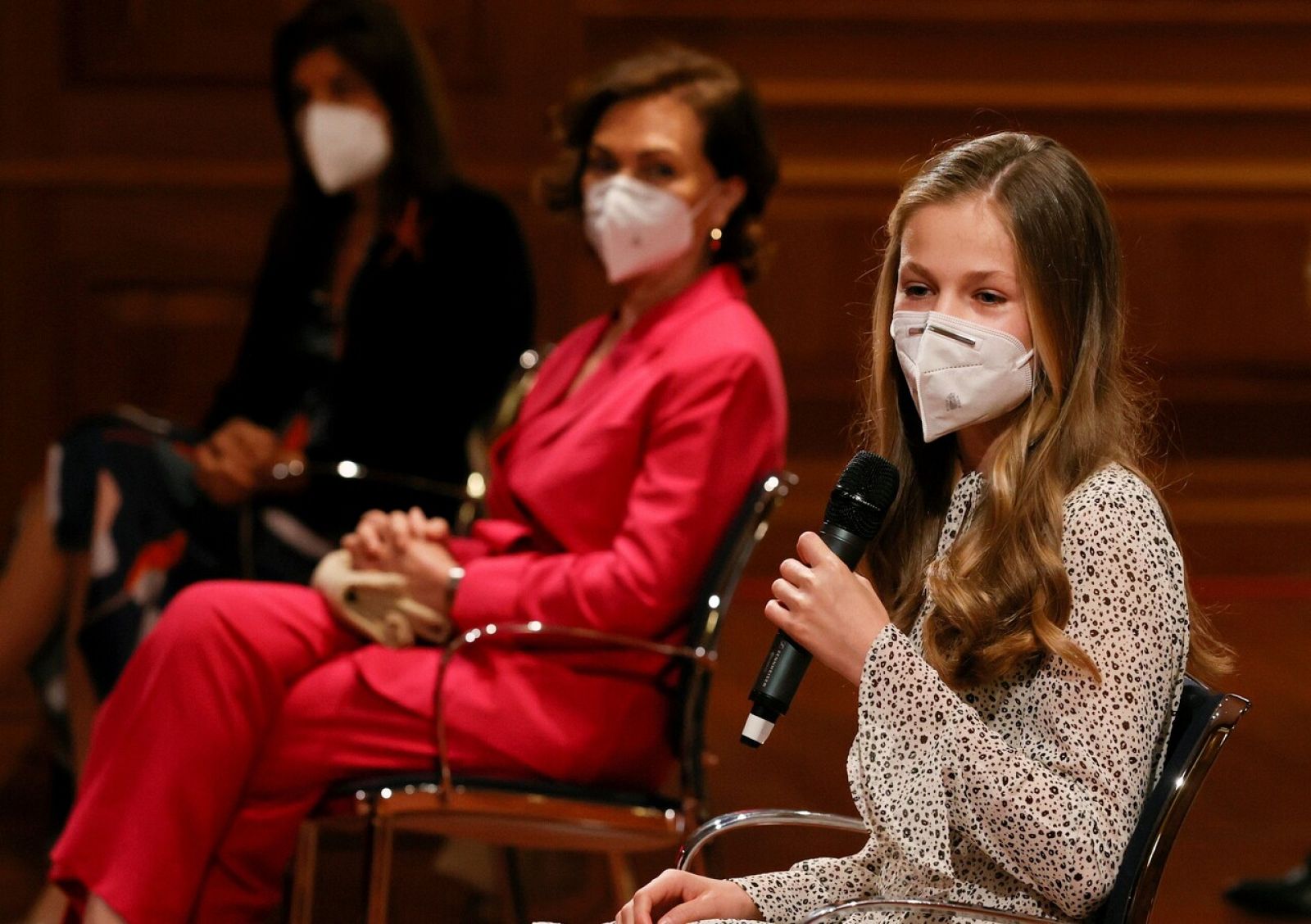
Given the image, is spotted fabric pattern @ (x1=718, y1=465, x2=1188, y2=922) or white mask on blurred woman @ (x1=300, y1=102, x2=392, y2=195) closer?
spotted fabric pattern @ (x1=718, y1=465, x2=1188, y2=922)

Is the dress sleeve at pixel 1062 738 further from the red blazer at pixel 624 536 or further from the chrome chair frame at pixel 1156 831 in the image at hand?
the red blazer at pixel 624 536

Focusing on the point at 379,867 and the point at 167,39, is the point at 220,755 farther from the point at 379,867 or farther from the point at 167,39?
the point at 167,39

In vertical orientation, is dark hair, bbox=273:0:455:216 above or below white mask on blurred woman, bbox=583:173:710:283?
above

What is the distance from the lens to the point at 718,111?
2582 mm

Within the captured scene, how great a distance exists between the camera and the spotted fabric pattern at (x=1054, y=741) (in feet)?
4.39

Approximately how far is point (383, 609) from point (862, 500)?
118cm

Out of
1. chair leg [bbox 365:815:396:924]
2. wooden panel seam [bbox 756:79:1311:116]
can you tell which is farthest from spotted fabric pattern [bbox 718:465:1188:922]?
wooden panel seam [bbox 756:79:1311:116]

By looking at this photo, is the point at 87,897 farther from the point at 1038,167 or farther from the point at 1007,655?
the point at 1038,167

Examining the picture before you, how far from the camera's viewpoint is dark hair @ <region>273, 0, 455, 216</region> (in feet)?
11.1

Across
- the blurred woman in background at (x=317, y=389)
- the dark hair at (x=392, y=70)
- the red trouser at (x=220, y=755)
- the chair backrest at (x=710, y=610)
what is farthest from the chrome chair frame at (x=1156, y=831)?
the dark hair at (x=392, y=70)

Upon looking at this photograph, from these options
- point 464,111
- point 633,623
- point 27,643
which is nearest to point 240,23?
point 464,111

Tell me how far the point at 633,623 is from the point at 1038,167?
0.99 metres

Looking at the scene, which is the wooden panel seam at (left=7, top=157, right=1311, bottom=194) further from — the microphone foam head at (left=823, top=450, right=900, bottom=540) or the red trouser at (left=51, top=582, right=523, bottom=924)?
the microphone foam head at (left=823, top=450, right=900, bottom=540)

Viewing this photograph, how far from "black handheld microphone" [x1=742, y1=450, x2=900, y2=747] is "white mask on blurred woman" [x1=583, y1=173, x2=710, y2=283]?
116cm
